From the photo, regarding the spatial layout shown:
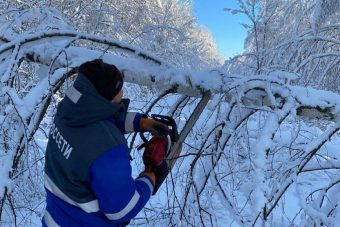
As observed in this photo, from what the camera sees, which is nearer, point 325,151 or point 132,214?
point 132,214

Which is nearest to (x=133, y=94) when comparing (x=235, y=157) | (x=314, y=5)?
(x=235, y=157)

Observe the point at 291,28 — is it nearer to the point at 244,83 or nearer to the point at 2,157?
the point at 244,83

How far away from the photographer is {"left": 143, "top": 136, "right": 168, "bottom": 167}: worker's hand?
2.34 meters

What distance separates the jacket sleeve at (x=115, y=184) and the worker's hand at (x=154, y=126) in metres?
0.39

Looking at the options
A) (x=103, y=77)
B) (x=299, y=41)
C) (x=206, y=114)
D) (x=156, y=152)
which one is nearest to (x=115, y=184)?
(x=156, y=152)

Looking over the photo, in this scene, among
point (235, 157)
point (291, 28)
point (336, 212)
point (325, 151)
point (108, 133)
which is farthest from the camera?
point (291, 28)

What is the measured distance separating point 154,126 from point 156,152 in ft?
0.70

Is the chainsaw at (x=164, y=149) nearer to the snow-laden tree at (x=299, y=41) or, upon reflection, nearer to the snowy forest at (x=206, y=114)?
the snowy forest at (x=206, y=114)

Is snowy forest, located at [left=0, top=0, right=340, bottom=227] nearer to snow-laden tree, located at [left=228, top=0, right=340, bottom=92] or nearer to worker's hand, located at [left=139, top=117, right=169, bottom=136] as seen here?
worker's hand, located at [left=139, top=117, right=169, bottom=136]

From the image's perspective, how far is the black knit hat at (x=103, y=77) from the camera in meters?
2.11

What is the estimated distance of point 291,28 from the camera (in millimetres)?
5516

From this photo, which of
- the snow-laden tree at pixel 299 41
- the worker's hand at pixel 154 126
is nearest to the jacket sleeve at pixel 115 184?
the worker's hand at pixel 154 126

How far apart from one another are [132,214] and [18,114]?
28.1 inches

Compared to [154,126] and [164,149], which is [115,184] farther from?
[154,126]
